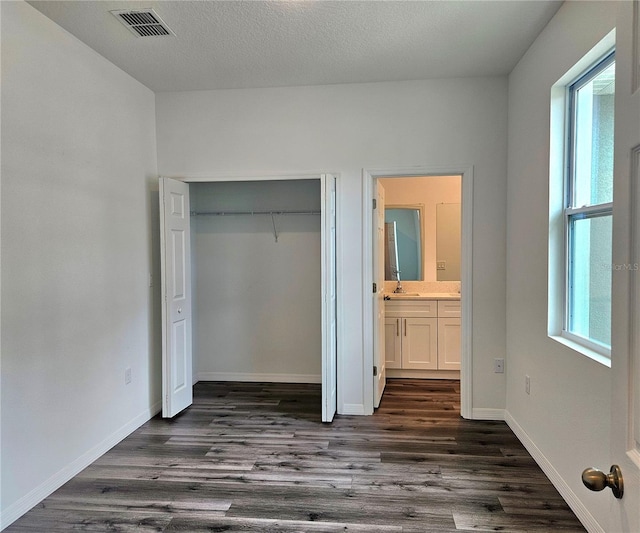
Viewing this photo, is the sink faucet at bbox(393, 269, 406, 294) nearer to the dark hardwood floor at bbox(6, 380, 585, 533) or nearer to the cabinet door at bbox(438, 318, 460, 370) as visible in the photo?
the cabinet door at bbox(438, 318, 460, 370)

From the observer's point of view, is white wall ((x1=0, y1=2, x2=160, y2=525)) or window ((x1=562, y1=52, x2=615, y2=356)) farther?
white wall ((x1=0, y1=2, x2=160, y2=525))

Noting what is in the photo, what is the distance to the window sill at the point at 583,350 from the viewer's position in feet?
6.67

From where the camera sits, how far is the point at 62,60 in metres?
2.71

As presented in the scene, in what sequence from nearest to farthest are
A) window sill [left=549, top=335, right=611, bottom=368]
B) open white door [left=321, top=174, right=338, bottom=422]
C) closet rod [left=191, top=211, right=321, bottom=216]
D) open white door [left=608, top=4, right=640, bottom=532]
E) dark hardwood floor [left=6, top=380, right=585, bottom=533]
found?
open white door [left=608, top=4, right=640, bottom=532], window sill [left=549, top=335, right=611, bottom=368], dark hardwood floor [left=6, top=380, right=585, bottom=533], open white door [left=321, top=174, right=338, bottom=422], closet rod [left=191, top=211, right=321, bottom=216]

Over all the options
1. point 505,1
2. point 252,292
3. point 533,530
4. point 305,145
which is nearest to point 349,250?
point 305,145

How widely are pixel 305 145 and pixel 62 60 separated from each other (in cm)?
180

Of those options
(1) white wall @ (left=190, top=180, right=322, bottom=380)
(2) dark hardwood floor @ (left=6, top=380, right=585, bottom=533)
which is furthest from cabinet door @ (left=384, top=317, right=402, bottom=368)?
(2) dark hardwood floor @ (left=6, top=380, right=585, bottom=533)

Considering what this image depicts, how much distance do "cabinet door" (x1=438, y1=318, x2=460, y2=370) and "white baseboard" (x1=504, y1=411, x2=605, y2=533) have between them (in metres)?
1.31

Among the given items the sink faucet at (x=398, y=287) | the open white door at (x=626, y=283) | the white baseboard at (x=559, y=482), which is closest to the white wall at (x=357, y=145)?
the white baseboard at (x=559, y=482)

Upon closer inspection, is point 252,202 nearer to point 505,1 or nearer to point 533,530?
point 505,1

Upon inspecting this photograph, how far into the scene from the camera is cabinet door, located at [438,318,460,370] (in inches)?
184

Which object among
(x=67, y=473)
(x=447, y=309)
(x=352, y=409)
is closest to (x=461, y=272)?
(x=447, y=309)

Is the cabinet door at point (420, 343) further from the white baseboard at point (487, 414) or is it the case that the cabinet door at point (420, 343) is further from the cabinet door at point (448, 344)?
the white baseboard at point (487, 414)

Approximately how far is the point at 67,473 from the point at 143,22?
9.09 feet
